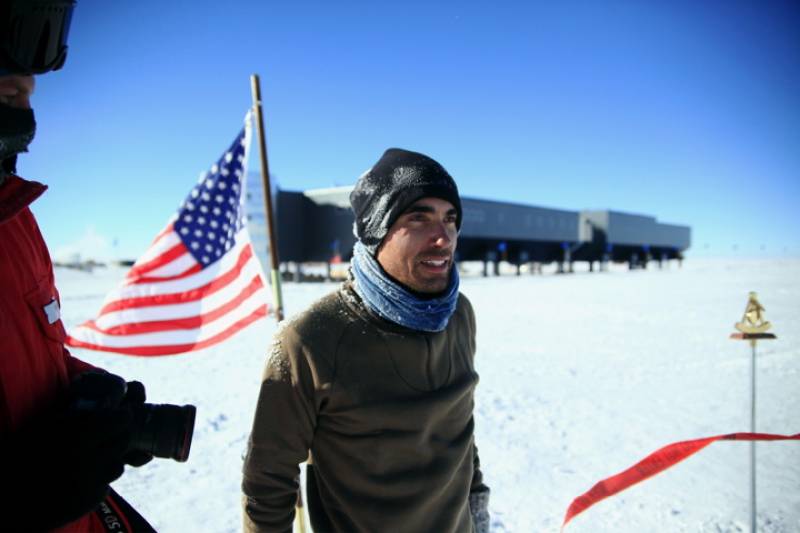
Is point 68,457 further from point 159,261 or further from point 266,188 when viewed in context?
point 159,261

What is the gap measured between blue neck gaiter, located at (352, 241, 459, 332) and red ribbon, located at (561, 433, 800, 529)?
1.58 meters

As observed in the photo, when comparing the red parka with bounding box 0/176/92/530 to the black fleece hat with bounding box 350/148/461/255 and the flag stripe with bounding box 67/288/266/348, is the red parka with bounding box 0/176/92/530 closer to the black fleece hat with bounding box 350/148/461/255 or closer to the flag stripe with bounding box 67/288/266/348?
the black fleece hat with bounding box 350/148/461/255

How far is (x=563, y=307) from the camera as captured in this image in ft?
46.5

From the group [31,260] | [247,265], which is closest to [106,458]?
[31,260]

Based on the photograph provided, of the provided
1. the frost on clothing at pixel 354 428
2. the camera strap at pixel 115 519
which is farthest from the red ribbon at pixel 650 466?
the camera strap at pixel 115 519

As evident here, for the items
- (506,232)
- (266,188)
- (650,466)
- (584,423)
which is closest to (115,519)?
(266,188)

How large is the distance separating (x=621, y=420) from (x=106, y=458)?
203 inches

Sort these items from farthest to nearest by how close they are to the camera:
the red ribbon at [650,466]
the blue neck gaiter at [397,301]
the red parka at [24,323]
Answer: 1. the red ribbon at [650,466]
2. the blue neck gaiter at [397,301]
3. the red parka at [24,323]

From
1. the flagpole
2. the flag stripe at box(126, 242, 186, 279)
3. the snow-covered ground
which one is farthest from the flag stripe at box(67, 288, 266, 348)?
the snow-covered ground

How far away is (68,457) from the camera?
0.92m

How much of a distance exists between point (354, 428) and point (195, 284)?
8.16 feet

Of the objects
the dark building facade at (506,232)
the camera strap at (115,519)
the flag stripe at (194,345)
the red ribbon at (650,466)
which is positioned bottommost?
the red ribbon at (650,466)

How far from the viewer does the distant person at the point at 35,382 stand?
88cm

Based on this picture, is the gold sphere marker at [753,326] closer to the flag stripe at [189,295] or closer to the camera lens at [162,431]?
the camera lens at [162,431]
